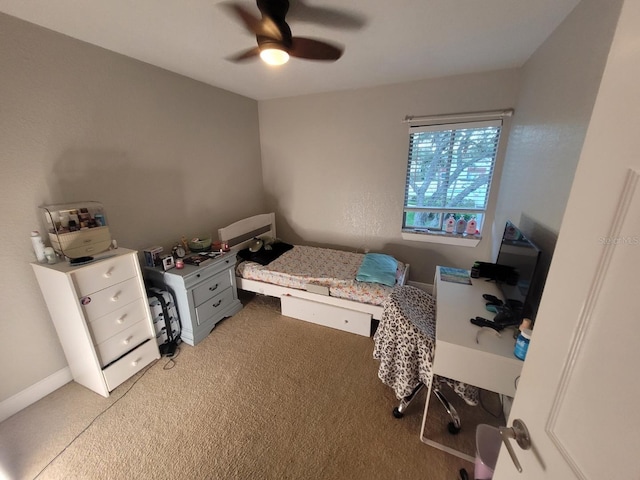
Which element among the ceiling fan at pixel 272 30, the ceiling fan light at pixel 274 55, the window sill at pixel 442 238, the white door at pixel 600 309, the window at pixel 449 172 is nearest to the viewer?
the white door at pixel 600 309

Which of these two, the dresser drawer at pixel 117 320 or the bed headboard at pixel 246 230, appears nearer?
the dresser drawer at pixel 117 320

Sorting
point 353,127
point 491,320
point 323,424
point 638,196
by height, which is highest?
point 353,127

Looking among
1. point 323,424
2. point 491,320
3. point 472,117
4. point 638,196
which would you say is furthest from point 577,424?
point 472,117

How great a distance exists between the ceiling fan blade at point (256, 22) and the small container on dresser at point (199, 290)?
186 cm

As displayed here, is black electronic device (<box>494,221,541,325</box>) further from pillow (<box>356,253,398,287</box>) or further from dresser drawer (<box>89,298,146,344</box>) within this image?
dresser drawer (<box>89,298,146,344</box>)

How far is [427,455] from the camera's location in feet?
4.88

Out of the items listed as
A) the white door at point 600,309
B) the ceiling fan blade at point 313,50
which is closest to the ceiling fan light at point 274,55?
the ceiling fan blade at point 313,50

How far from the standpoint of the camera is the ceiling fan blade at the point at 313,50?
1.68 m

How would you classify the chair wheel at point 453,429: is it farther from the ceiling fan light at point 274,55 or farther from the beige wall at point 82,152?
the beige wall at point 82,152

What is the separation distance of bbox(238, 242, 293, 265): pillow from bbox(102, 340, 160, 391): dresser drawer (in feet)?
4.02

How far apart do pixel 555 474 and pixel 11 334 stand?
2.81 metres

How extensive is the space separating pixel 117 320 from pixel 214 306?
808mm

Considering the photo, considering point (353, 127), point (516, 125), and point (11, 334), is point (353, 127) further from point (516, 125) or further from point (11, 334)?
point (11, 334)

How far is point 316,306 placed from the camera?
8.67 feet
